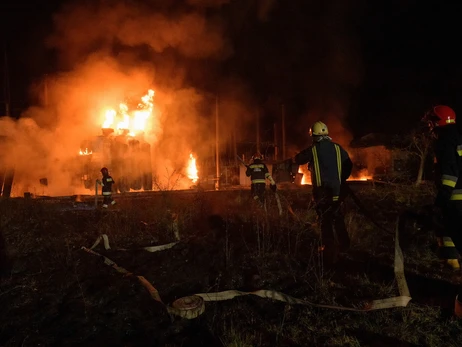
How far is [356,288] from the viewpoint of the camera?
3504mm

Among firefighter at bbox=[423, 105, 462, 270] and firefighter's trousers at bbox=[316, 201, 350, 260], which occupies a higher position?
firefighter at bbox=[423, 105, 462, 270]

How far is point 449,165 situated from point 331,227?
152cm

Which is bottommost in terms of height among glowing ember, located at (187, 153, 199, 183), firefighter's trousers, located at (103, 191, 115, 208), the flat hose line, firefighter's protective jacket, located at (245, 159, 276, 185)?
the flat hose line

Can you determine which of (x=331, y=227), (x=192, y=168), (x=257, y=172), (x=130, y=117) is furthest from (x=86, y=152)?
(x=331, y=227)

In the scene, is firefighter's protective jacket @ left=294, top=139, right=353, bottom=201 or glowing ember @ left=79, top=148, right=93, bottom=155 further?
glowing ember @ left=79, top=148, right=93, bottom=155

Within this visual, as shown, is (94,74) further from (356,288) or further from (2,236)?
(356,288)

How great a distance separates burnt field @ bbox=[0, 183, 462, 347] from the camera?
270cm

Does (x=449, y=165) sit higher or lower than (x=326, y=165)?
lower

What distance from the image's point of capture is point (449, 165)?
3188 mm

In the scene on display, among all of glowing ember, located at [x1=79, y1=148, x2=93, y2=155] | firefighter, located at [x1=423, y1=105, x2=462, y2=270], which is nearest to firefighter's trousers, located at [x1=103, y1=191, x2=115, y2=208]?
glowing ember, located at [x1=79, y1=148, x2=93, y2=155]

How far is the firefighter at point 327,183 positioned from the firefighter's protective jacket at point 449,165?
46.5 inches

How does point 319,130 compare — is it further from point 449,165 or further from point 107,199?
point 107,199

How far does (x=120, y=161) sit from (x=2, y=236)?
10835 mm

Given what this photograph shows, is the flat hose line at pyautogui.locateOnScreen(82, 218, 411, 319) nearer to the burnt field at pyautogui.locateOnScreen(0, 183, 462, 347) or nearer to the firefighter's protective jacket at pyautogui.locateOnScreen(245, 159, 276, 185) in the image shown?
the burnt field at pyautogui.locateOnScreen(0, 183, 462, 347)
